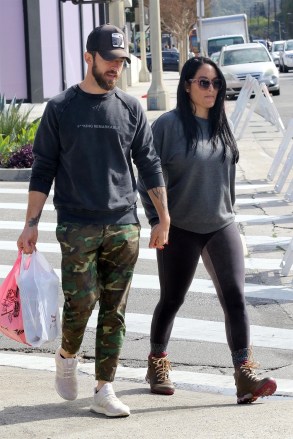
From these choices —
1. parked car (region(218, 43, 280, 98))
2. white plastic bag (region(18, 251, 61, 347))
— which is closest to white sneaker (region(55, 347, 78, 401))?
white plastic bag (region(18, 251, 61, 347))

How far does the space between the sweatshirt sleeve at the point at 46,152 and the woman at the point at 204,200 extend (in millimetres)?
622

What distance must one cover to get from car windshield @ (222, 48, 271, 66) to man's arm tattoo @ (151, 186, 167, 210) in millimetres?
33953

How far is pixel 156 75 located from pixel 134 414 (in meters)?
25.3

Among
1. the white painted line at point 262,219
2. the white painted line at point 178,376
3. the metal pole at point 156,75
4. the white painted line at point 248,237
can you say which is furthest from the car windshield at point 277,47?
the white painted line at point 178,376

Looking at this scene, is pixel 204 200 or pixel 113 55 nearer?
pixel 113 55

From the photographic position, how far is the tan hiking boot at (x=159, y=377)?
613cm

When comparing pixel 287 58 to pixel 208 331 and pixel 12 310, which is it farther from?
pixel 12 310

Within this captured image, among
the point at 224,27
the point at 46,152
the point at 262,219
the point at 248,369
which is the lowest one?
the point at 224,27

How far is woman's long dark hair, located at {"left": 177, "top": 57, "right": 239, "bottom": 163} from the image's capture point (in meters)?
5.93

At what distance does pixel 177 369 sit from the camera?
698 centimetres

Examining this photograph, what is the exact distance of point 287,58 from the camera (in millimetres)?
66188

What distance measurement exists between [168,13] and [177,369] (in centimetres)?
7701

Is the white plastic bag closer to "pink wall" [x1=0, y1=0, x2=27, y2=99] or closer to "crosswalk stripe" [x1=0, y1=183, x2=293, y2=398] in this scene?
"crosswalk stripe" [x1=0, y1=183, x2=293, y2=398]

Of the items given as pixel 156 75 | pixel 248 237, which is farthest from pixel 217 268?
pixel 156 75
